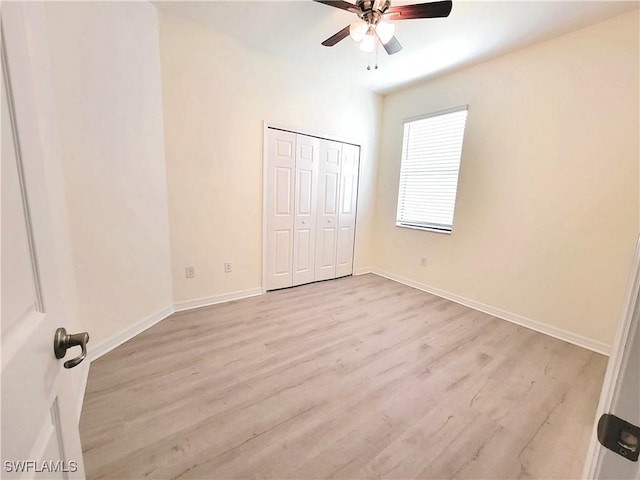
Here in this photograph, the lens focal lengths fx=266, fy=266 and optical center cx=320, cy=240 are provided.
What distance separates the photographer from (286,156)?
3.28 meters

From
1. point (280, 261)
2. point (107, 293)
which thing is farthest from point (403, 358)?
point (107, 293)

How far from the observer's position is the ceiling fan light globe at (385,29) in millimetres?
1915

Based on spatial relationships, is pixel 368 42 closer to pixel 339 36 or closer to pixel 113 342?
pixel 339 36

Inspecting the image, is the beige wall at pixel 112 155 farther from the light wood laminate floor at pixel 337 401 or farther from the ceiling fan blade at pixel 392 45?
the ceiling fan blade at pixel 392 45

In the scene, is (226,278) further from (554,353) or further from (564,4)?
(564,4)

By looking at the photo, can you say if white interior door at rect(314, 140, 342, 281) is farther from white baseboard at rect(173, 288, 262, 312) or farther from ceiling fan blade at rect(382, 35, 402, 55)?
ceiling fan blade at rect(382, 35, 402, 55)

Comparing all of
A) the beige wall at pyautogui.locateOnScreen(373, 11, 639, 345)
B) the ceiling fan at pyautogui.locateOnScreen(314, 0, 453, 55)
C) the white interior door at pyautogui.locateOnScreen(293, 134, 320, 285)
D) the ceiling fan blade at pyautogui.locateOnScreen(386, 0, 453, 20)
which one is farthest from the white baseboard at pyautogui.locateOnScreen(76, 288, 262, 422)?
the ceiling fan blade at pyautogui.locateOnScreen(386, 0, 453, 20)

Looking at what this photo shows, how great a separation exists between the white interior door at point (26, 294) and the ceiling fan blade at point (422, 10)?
2053 mm

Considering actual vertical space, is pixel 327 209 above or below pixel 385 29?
below

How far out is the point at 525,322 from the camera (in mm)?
2779

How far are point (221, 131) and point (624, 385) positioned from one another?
10.3 ft

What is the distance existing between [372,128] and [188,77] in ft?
8.39

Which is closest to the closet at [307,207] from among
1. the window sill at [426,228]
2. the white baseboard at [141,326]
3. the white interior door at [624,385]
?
the white baseboard at [141,326]

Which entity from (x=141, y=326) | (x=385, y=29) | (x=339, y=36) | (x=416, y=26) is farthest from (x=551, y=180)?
(x=141, y=326)
